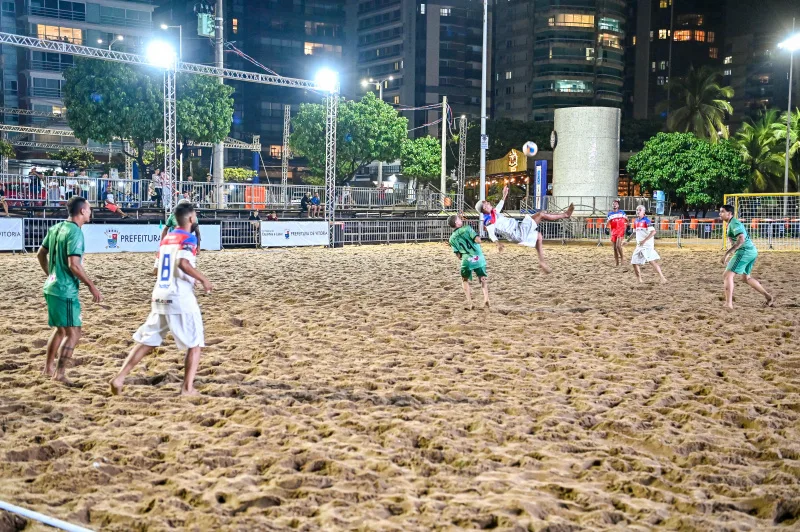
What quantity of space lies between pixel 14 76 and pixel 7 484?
76237mm

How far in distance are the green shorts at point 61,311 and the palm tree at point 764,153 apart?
59710 millimetres

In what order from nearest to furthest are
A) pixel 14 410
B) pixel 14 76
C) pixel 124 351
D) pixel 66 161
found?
pixel 14 410
pixel 124 351
pixel 66 161
pixel 14 76

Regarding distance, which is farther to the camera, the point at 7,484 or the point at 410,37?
the point at 410,37

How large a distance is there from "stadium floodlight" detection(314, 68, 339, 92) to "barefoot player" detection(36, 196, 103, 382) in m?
22.9

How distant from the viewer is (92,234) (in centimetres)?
2541

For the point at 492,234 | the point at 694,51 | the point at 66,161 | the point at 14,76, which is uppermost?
the point at 694,51

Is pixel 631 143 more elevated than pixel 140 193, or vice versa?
pixel 631 143

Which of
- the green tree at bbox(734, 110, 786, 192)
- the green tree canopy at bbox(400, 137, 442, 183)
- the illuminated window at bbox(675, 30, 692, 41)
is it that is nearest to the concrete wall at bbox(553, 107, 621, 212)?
the green tree at bbox(734, 110, 786, 192)

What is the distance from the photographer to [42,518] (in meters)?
4.32

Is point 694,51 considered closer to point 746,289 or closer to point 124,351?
point 746,289

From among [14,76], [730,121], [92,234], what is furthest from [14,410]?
[730,121]

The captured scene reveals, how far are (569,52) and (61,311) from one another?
10113 cm

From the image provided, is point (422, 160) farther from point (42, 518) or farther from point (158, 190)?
point (42, 518)

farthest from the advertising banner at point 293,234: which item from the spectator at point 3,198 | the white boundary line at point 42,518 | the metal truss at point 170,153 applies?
the white boundary line at point 42,518
